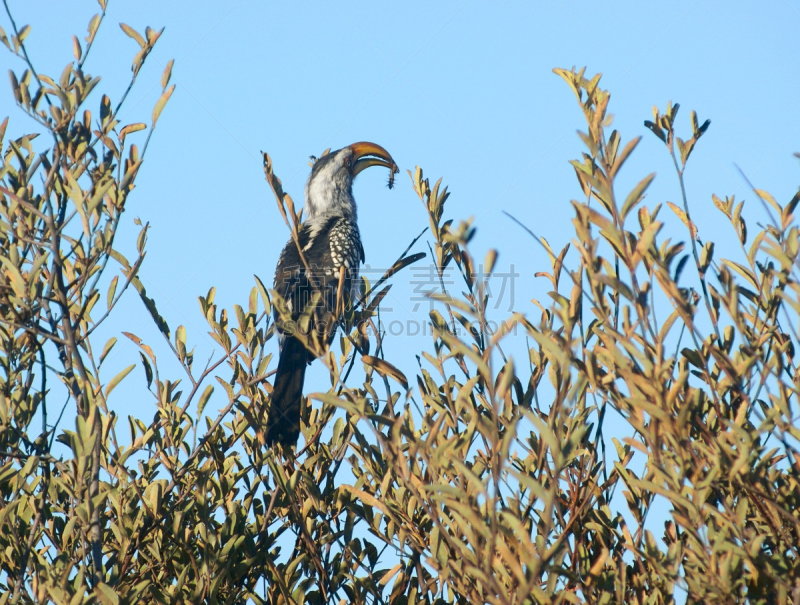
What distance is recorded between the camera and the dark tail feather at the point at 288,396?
119 inches

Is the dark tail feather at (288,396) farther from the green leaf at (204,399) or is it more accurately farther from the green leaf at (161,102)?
the green leaf at (161,102)

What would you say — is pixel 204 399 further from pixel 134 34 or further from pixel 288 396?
pixel 134 34

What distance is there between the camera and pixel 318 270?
5801mm

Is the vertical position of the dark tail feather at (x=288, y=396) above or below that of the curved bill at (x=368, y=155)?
below

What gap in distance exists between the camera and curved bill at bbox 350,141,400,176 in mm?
7730

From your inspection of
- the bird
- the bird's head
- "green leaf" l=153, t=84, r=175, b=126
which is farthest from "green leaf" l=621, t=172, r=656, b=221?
the bird's head

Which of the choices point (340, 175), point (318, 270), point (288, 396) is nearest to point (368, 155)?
point (340, 175)

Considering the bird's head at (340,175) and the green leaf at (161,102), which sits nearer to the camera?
the green leaf at (161,102)

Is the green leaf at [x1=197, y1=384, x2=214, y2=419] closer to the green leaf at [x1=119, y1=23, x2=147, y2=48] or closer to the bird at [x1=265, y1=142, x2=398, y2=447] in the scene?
the bird at [x1=265, y1=142, x2=398, y2=447]

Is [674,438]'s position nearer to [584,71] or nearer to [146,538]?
[584,71]

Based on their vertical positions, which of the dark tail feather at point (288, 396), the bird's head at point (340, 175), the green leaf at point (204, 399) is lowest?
the green leaf at point (204, 399)

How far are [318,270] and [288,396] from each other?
93.9 inches

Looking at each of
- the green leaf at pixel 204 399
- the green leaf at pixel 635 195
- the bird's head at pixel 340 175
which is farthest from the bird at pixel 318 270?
the green leaf at pixel 635 195

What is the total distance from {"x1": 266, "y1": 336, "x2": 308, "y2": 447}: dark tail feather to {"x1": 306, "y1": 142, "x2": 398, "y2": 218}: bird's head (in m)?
3.37
